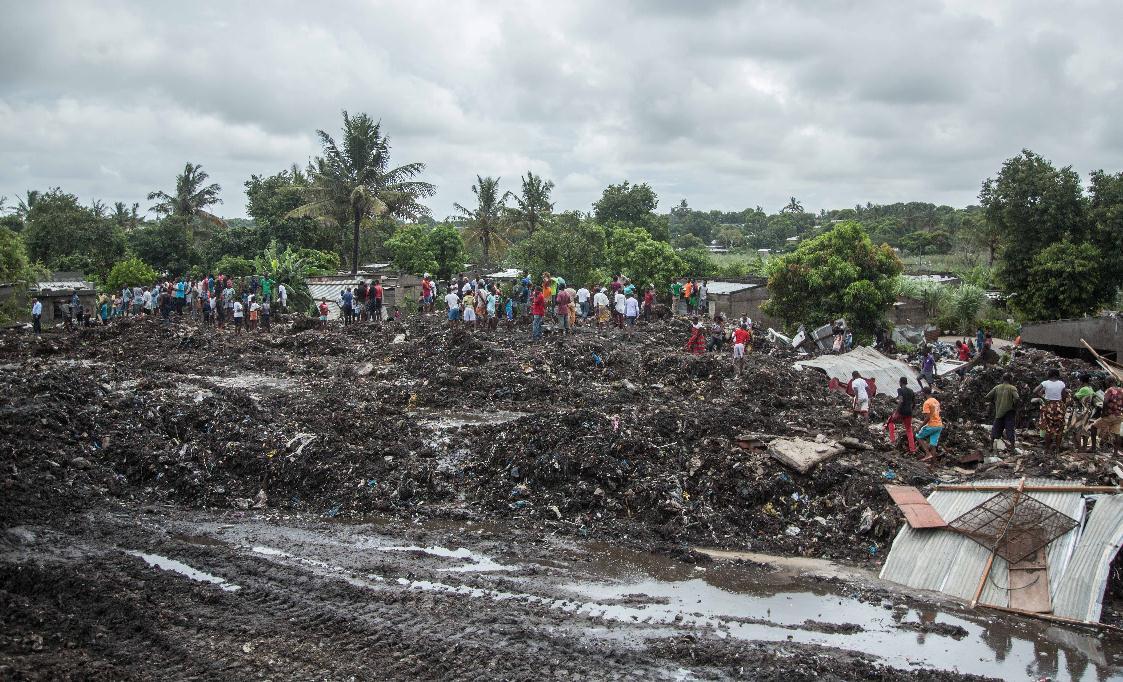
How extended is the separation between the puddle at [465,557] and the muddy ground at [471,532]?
0.04 m

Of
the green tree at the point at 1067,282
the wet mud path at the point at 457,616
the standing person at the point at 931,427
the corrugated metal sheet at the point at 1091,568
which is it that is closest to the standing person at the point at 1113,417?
the standing person at the point at 931,427

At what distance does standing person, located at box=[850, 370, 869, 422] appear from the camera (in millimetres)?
13664

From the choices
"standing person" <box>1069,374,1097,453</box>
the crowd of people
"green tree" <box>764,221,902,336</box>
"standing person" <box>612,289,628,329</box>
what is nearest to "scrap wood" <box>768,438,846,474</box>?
"standing person" <box>1069,374,1097,453</box>

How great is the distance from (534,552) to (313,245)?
112 ft

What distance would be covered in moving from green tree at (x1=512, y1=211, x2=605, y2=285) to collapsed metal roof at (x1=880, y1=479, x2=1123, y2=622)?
890 inches

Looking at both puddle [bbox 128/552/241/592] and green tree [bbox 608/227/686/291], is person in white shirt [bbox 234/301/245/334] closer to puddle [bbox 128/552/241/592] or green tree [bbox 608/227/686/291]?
green tree [bbox 608/227/686/291]

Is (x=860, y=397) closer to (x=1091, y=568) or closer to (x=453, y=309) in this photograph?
(x=1091, y=568)

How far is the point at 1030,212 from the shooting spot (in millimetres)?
27656

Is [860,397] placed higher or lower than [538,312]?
lower

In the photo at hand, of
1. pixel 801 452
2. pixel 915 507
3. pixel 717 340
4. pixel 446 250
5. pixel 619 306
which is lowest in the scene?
pixel 915 507

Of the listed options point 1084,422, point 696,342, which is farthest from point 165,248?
Answer: point 1084,422

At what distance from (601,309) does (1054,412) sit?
12.2 metres

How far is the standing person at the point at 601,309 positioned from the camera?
22.1 metres

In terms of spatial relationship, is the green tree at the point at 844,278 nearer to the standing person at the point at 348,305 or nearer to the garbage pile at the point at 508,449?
the garbage pile at the point at 508,449
